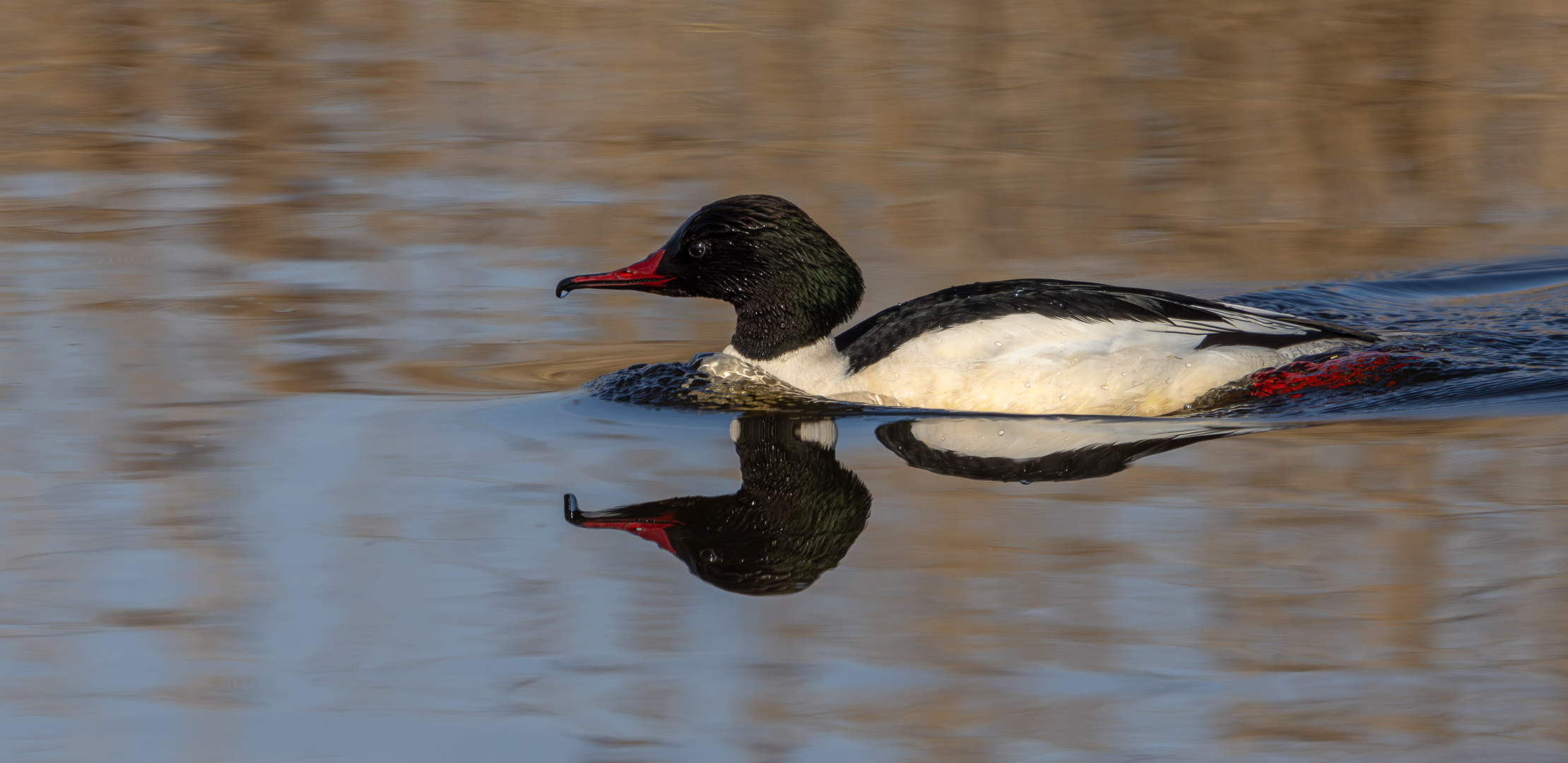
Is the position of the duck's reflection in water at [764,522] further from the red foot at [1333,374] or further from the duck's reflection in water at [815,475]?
the red foot at [1333,374]

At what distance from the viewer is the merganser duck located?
Answer: 21.6ft

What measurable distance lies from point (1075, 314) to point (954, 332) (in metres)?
0.49

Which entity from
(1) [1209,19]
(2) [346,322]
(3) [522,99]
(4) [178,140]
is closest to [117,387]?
(2) [346,322]

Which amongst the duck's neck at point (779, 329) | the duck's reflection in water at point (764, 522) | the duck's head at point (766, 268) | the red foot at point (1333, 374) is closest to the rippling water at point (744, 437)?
the duck's reflection in water at point (764, 522)

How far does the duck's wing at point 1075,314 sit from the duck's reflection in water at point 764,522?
0.80 meters

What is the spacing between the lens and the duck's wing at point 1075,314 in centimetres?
661

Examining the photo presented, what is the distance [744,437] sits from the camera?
251 inches

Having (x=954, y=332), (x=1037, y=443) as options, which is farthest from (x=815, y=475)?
(x=954, y=332)

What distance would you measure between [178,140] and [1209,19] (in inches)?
318

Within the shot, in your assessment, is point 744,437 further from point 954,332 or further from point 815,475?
point 954,332

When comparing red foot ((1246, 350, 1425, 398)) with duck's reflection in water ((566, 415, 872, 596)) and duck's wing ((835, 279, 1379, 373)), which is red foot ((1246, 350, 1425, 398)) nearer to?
duck's wing ((835, 279, 1379, 373))

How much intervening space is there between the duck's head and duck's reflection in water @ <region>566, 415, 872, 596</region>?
0.97 m

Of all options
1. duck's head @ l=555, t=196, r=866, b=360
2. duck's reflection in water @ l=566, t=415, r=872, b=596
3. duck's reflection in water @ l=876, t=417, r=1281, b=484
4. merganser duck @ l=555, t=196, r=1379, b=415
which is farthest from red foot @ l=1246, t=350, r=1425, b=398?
duck's reflection in water @ l=566, t=415, r=872, b=596

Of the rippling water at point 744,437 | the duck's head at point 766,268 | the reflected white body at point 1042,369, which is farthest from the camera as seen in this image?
the duck's head at point 766,268
